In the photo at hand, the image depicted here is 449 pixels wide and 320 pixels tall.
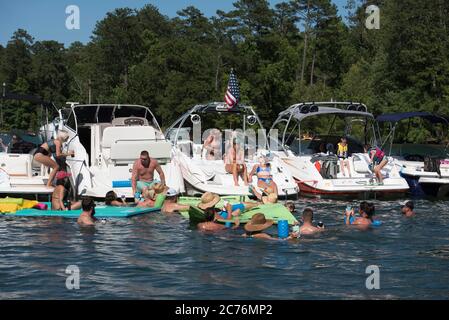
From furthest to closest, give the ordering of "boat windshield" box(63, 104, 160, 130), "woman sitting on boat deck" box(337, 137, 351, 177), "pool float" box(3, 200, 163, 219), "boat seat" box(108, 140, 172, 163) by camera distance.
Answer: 1. "boat windshield" box(63, 104, 160, 130)
2. "woman sitting on boat deck" box(337, 137, 351, 177)
3. "boat seat" box(108, 140, 172, 163)
4. "pool float" box(3, 200, 163, 219)

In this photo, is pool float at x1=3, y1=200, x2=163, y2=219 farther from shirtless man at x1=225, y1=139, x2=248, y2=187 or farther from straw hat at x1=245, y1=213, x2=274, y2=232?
shirtless man at x1=225, y1=139, x2=248, y2=187

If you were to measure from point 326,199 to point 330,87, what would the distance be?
54505 mm

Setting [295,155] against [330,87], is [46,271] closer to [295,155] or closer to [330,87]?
[295,155]

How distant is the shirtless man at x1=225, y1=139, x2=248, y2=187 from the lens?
18344 mm

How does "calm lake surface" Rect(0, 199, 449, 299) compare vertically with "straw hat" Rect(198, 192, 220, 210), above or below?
below

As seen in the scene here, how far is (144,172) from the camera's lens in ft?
56.7

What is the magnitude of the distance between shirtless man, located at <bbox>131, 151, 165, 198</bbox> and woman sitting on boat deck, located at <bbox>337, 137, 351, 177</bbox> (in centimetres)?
601

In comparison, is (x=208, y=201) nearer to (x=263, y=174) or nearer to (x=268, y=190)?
(x=268, y=190)

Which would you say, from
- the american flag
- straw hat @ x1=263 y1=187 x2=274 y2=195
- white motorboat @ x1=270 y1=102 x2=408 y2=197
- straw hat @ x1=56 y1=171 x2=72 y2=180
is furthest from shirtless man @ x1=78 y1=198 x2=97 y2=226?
the american flag

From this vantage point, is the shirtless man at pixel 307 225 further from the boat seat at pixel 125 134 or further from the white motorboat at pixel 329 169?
the boat seat at pixel 125 134

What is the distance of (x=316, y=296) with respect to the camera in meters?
9.78

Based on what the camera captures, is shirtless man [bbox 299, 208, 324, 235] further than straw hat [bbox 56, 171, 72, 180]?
No
